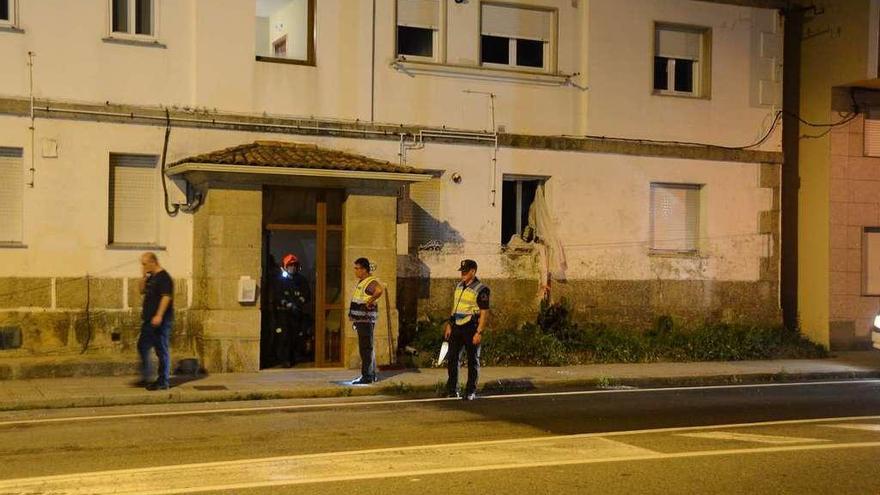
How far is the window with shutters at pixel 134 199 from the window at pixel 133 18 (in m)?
1.92

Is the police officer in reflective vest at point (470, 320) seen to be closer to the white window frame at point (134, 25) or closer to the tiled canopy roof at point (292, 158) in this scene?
the tiled canopy roof at point (292, 158)

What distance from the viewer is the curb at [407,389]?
503 inches

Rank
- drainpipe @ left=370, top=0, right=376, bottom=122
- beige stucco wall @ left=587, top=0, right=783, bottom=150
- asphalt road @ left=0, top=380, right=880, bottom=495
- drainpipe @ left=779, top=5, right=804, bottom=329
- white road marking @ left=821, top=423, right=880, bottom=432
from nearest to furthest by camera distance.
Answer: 1. asphalt road @ left=0, top=380, right=880, bottom=495
2. white road marking @ left=821, top=423, right=880, bottom=432
3. drainpipe @ left=370, top=0, right=376, bottom=122
4. beige stucco wall @ left=587, top=0, right=783, bottom=150
5. drainpipe @ left=779, top=5, right=804, bottom=329

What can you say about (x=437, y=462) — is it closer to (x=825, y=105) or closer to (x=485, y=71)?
(x=485, y=71)

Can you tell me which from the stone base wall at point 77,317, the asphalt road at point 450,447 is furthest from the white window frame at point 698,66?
the stone base wall at point 77,317

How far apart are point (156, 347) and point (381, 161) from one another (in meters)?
5.10

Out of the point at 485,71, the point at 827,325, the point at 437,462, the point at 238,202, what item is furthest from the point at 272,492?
the point at 827,325

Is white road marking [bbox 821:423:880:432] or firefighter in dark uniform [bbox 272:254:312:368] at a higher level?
firefighter in dark uniform [bbox 272:254:312:368]

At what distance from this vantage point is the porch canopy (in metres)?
15.3

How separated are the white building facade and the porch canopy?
0.05 meters

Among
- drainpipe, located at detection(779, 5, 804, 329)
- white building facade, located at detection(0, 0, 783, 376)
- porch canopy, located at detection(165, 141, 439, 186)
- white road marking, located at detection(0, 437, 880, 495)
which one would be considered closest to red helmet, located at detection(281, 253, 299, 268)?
white building facade, located at detection(0, 0, 783, 376)

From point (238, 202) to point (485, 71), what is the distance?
17.0ft

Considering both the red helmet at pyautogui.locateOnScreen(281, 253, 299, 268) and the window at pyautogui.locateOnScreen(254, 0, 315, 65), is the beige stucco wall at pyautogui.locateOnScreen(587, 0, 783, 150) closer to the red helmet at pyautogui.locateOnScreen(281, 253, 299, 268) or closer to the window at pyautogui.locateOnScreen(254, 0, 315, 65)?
the window at pyautogui.locateOnScreen(254, 0, 315, 65)

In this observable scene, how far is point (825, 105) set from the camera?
67.2ft
